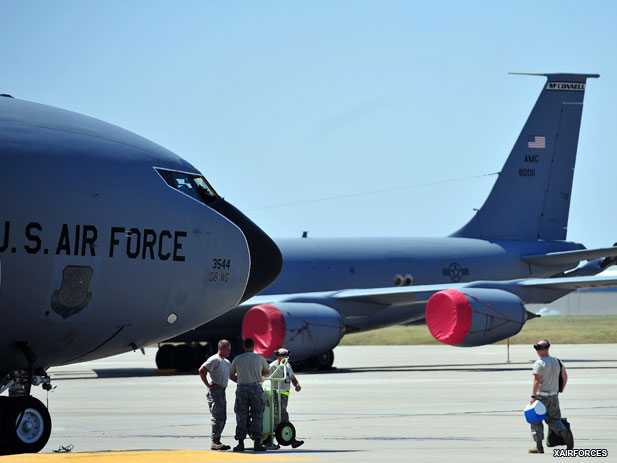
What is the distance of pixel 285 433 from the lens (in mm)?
13117

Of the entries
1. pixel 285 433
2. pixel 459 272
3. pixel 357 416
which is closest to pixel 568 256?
pixel 459 272

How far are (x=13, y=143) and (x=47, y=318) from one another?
176 centimetres

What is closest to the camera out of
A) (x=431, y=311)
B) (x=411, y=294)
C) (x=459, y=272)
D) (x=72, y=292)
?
(x=72, y=292)

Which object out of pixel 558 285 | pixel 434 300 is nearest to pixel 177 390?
pixel 434 300

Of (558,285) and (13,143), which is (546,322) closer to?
(558,285)

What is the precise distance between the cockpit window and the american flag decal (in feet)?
85.2

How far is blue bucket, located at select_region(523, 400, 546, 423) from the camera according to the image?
12109 millimetres

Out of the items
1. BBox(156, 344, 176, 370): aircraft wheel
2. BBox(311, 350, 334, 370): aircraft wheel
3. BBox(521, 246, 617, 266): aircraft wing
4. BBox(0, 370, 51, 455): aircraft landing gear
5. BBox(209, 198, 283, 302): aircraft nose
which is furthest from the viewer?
BBox(521, 246, 617, 266): aircraft wing

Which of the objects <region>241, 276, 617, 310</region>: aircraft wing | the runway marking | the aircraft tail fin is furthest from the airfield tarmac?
the aircraft tail fin

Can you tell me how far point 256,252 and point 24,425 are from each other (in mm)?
3585

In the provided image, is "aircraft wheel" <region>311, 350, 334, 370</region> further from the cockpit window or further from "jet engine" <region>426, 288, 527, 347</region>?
the cockpit window

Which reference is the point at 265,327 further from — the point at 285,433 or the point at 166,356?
the point at 285,433

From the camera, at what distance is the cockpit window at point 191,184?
12.7 metres

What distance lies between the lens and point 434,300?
2811 centimetres
